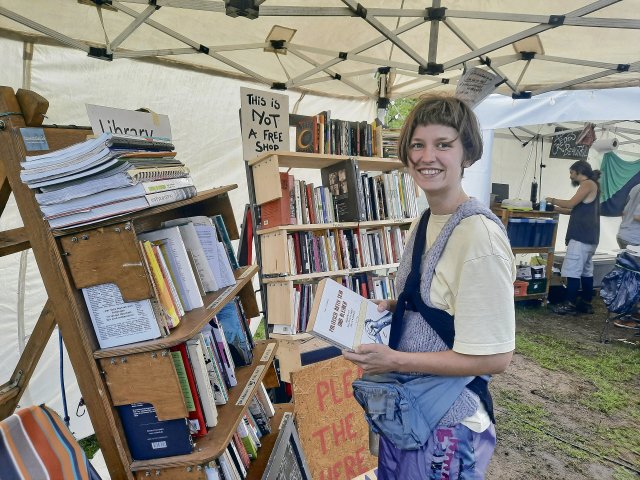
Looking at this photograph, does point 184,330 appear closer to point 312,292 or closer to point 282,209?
point 282,209

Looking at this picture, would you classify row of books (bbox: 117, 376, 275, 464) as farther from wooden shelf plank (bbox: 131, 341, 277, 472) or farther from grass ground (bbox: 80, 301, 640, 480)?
grass ground (bbox: 80, 301, 640, 480)

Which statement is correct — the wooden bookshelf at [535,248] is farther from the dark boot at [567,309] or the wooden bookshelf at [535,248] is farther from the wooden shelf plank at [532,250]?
the dark boot at [567,309]

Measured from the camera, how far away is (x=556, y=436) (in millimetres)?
2752

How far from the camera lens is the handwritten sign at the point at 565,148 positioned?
7.03 metres

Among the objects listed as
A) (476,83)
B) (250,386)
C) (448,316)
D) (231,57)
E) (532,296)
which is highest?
(231,57)

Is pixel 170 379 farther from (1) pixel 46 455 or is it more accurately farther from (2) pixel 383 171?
(2) pixel 383 171

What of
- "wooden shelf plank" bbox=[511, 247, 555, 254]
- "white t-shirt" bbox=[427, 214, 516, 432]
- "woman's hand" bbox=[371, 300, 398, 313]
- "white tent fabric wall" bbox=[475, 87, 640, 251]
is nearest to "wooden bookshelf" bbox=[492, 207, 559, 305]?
"wooden shelf plank" bbox=[511, 247, 555, 254]

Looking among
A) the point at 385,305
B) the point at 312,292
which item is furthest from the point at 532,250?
the point at 385,305

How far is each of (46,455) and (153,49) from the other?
332 centimetres

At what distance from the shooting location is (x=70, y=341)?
1008 mm

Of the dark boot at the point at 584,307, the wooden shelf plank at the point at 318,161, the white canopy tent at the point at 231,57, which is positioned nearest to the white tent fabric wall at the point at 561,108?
the white canopy tent at the point at 231,57

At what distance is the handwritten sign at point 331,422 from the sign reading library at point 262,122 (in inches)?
54.8

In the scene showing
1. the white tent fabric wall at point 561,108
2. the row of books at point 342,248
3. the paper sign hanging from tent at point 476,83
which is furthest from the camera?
the white tent fabric wall at point 561,108

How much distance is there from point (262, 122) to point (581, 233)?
4765mm
